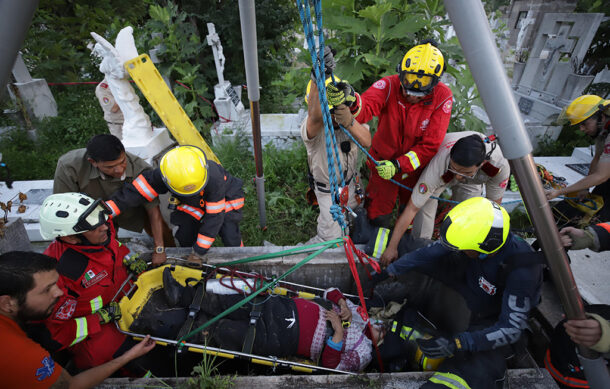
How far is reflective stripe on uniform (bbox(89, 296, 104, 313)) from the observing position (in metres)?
2.25

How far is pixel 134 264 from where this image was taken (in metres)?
2.63

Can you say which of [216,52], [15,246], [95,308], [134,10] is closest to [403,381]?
[95,308]

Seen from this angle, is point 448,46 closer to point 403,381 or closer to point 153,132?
point 403,381

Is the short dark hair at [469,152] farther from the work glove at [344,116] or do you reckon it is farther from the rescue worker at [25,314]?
the rescue worker at [25,314]

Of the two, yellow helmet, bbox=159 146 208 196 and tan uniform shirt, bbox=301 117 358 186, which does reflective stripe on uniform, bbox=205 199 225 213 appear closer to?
yellow helmet, bbox=159 146 208 196

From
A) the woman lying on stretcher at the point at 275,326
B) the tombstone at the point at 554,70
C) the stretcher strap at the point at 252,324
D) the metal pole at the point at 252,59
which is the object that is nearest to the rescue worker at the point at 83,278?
the woman lying on stretcher at the point at 275,326

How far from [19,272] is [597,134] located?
475 cm

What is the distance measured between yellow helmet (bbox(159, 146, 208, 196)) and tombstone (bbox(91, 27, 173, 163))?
222 centimetres

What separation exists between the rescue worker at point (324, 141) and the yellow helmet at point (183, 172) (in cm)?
102

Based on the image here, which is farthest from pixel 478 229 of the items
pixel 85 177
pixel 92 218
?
pixel 85 177

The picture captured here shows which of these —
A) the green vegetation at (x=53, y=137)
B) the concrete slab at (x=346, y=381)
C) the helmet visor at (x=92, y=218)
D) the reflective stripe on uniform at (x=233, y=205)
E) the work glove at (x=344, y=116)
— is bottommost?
the green vegetation at (x=53, y=137)

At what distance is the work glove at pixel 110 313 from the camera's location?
2250 millimetres

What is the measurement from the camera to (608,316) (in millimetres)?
1996

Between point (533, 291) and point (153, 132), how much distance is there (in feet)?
16.3
